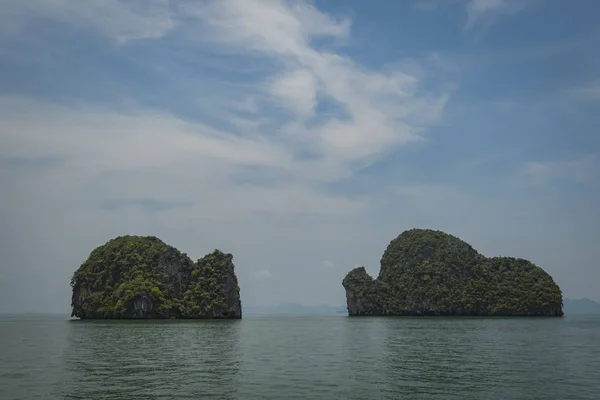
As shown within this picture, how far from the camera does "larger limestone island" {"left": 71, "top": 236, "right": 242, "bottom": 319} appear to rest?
146750 mm

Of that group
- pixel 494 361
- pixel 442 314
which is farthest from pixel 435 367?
pixel 442 314

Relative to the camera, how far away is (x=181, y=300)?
15475 cm

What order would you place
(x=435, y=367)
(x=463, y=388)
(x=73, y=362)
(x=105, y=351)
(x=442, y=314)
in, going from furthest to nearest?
(x=442, y=314) < (x=105, y=351) < (x=73, y=362) < (x=435, y=367) < (x=463, y=388)

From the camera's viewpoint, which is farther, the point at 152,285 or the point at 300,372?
the point at 152,285

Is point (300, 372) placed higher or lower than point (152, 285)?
Answer: lower

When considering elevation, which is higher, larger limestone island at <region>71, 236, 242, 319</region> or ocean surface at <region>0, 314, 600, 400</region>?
larger limestone island at <region>71, 236, 242, 319</region>

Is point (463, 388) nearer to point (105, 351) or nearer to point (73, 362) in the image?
point (73, 362)

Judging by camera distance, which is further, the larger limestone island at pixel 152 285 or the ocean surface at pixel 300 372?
the larger limestone island at pixel 152 285

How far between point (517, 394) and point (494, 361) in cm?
1632

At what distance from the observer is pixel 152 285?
15025cm

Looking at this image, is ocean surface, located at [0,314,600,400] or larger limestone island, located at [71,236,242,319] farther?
larger limestone island, located at [71,236,242,319]

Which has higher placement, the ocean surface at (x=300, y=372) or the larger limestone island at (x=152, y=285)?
the larger limestone island at (x=152, y=285)

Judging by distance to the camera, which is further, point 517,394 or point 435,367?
point 435,367

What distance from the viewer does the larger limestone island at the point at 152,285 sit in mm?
146750
